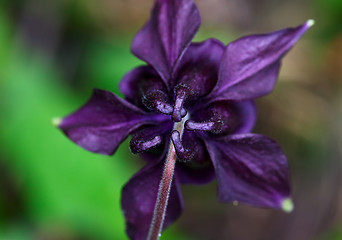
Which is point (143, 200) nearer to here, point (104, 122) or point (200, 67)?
point (104, 122)

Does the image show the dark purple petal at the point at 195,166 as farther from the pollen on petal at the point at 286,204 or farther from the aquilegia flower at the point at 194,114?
the pollen on petal at the point at 286,204

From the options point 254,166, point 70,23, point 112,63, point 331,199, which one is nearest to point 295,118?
point 331,199

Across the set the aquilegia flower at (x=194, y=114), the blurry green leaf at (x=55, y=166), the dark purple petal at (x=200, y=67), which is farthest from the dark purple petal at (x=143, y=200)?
the blurry green leaf at (x=55, y=166)

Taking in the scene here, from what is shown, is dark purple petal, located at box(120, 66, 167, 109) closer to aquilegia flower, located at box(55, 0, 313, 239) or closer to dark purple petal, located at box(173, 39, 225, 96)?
aquilegia flower, located at box(55, 0, 313, 239)

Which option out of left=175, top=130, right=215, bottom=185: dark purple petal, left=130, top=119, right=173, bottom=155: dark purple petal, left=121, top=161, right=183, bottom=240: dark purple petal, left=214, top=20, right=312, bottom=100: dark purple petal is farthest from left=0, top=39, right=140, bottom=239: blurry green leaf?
left=214, top=20, right=312, bottom=100: dark purple petal

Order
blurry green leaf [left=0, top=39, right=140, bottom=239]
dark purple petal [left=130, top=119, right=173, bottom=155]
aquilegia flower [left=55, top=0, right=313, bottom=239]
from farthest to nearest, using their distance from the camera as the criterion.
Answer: blurry green leaf [left=0, top=39, right=140, bottom=239], aquilegia flower [left=55, top=0, right=313, bottom=239], dark purple petal [left=130, top=119, right=173, bottom=155]
